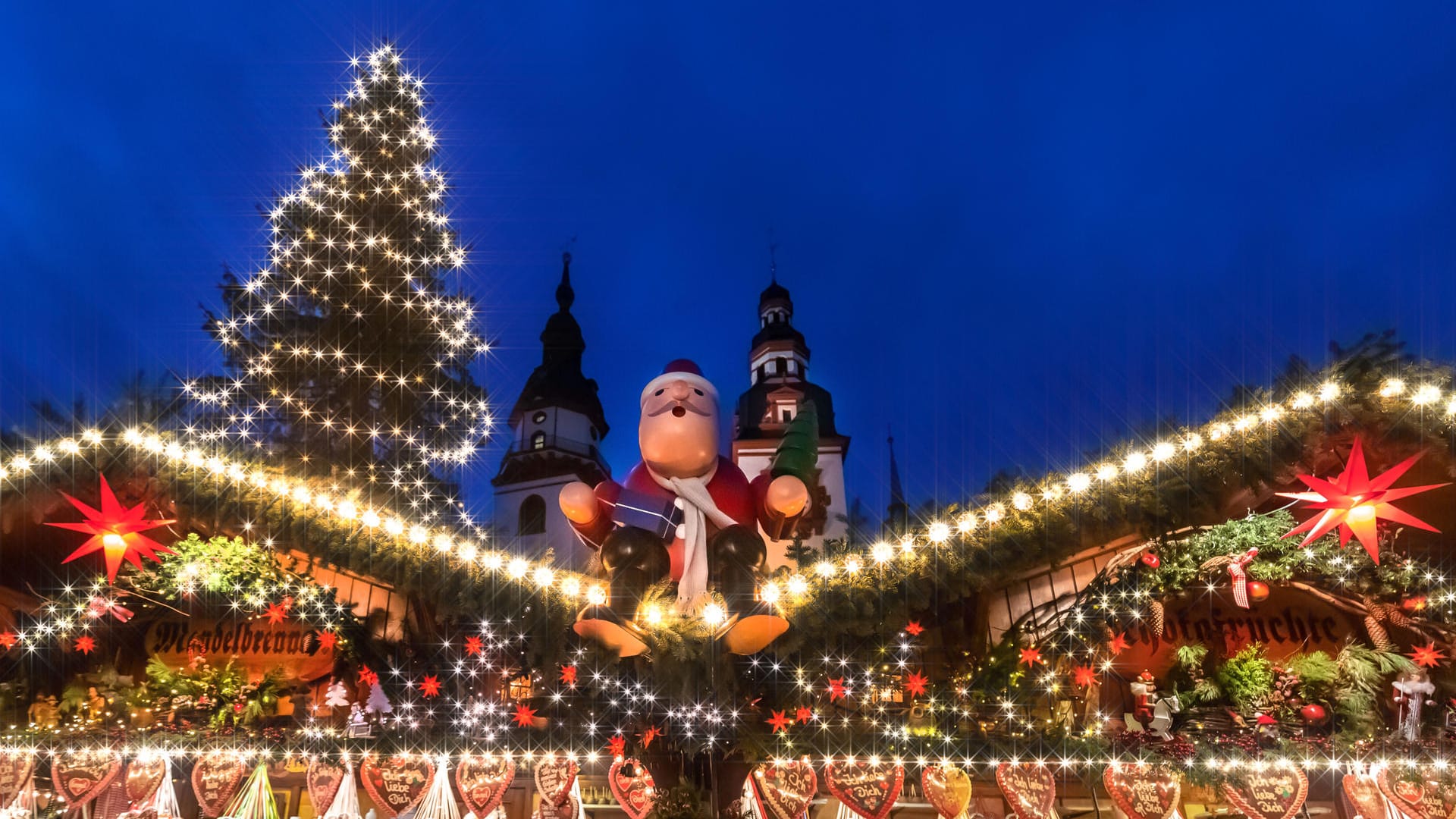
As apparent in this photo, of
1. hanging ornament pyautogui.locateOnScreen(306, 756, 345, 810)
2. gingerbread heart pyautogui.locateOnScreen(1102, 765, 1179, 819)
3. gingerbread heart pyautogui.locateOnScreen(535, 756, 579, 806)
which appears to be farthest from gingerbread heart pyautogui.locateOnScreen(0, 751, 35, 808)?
gingerbread heart pyautogui.locateOnScreen(1102, 765, 1179, 819)

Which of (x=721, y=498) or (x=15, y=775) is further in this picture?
(x=721, y=498)

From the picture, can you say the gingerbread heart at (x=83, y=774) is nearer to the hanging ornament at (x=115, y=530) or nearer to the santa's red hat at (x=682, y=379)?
the hanging ornament at (x=115, y=530)

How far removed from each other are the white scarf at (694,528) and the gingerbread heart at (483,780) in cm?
101

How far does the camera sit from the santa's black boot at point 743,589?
320 cm

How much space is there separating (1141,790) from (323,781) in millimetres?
3339

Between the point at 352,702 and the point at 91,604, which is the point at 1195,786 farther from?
the point at 91,604

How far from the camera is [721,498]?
13.1 feet

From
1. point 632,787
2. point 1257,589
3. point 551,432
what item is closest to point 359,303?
point 632,787

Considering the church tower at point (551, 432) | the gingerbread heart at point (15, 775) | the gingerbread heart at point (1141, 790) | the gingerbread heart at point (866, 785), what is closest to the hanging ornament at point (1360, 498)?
the gingerbread heart at point (1141, 790)

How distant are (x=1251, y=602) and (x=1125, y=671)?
66 cm

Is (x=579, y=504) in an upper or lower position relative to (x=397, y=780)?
upper

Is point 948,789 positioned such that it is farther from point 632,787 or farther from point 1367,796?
point 1367,796

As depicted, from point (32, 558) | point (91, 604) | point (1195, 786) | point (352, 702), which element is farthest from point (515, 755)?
point (32, 558)

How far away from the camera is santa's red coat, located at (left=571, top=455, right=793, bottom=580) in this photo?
396cm
